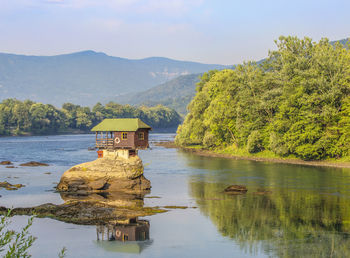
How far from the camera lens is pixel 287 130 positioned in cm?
9288

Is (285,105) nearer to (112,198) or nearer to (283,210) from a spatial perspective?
(283,210)

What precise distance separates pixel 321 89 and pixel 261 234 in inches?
2161

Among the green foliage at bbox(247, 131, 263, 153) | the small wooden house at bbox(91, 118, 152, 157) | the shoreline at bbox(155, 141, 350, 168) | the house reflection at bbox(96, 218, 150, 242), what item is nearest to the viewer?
the house reflection at bbox(96, 218, 150, 242)

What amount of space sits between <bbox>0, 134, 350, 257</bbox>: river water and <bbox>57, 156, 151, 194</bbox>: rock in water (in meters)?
2.86

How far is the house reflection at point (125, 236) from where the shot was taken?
3603 cm

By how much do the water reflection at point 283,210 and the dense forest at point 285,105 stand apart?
11.8m

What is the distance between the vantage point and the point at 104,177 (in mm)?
59906

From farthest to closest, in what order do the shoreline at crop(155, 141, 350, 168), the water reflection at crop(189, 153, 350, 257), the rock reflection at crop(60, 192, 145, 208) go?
the shoreline at crop(155, 141, 350, 168) → the rock reflection at crop(60, 192, 145, 208) → the water reflection at crop(189, 153, 350, 257)

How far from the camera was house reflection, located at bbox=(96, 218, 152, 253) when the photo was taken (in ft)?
118

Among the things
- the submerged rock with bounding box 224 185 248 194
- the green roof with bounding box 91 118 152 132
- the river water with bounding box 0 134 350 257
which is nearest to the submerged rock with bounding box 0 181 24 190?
the river water with bounding box 0 134 350 257

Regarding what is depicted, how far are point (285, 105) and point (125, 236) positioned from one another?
203 ft

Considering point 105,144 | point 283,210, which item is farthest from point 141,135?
point 283,210

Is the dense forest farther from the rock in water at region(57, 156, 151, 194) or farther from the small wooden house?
the rock in water at region(57, 156, 151, 194)

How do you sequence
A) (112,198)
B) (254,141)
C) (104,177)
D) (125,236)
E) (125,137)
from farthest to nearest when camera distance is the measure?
(254,141)
(125,137)
(104,177)
(112,198)
(125,236)
